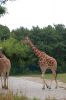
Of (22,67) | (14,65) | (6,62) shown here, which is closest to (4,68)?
(6,62)

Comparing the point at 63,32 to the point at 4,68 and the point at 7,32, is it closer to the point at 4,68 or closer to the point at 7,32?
the point at 7,32

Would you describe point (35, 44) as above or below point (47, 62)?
above

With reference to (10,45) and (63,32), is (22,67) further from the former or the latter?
(63,32)

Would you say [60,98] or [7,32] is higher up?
[7,32]

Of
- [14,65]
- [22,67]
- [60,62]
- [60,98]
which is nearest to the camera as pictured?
[60,98]

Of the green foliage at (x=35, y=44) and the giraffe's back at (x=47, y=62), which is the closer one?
the giraffe's back at (x=47, y=62)

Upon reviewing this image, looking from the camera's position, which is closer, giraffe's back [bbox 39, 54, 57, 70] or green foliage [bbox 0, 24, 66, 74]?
giraffe's back [bbox 39, 54, 57, 70]

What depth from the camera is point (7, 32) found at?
2402 inches

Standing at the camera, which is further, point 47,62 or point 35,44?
point 35,44

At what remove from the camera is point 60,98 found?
13453 millimetres

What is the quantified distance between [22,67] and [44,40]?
11142 millimetres

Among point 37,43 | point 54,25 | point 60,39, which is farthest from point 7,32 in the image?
point 54,25

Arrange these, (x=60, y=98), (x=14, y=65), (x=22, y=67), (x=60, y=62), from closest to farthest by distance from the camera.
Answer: (x=60, y=98)
(x=14, y=65)
(x=22, y=67)
(x=60, y=62)

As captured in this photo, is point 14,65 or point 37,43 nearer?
point 14,65
